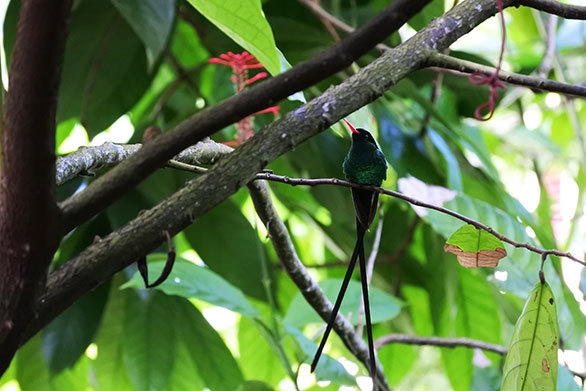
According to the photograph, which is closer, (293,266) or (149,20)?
(293,266)

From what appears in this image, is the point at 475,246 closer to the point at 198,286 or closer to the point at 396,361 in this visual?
the point at 198,286

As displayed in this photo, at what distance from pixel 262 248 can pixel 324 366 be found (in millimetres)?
332

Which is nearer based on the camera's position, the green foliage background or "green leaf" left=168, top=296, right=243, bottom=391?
the green foliage background

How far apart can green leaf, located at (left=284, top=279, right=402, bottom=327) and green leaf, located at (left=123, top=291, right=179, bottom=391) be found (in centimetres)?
24

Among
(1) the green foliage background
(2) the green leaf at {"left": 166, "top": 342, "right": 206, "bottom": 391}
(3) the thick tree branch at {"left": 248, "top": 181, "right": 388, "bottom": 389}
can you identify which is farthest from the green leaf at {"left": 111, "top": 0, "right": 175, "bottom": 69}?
(2) the green leaf at {"left": 166, "top": 342, "right": 206, "bottom": 391}

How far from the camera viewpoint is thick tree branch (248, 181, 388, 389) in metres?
0.76

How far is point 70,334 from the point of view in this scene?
132 centimetres

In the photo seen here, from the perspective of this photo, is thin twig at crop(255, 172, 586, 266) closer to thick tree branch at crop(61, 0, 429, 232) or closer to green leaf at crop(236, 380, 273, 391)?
thick tree branch at crop(61, 0, 429, 232)

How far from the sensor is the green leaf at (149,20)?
1.16 meters

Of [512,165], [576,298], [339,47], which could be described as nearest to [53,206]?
[339,47]

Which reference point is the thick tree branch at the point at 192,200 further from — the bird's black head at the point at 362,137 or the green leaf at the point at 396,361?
the green leaf at the point at 396,361

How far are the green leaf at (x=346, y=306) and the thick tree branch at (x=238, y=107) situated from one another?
825mm

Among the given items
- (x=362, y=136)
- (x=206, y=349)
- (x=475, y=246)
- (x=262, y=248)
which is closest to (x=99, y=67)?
(x=262, y=248)

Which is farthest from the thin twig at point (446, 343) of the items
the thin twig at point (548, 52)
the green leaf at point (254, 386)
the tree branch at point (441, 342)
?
the thin twig at point (548, 52)
